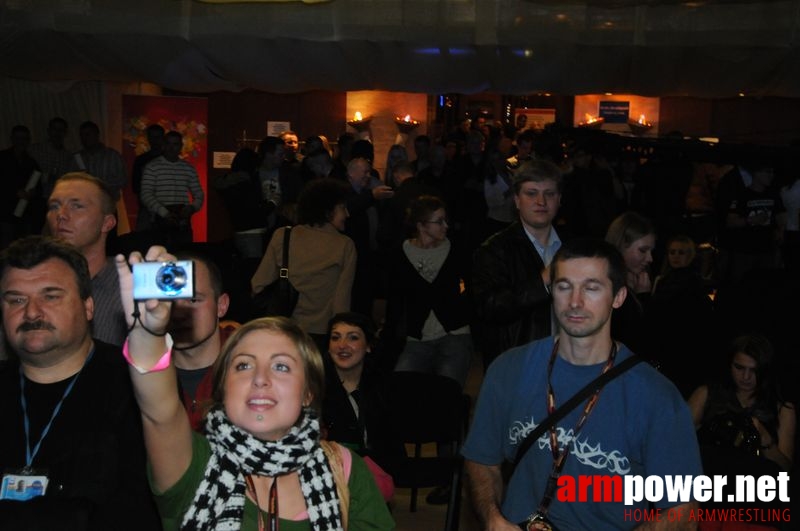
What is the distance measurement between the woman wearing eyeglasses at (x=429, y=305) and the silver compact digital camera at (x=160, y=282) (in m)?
4.10

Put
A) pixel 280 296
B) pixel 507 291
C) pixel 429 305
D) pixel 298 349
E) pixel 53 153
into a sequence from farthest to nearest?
pixel 53 153 < pixel 280 296 < pixel 429 305 < pixel 507 291 < pixel 298 349

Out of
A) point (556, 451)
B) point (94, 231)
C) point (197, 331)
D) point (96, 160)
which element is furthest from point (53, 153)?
point (556, 451)

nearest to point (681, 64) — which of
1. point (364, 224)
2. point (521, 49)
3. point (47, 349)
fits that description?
point (521, 49)

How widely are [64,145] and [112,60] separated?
88.8 inches

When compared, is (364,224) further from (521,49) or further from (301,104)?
(301,104)

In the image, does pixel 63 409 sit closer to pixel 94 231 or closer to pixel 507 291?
pixel 94 231

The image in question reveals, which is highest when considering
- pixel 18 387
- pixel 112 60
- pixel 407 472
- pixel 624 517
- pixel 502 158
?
pixel 112 60

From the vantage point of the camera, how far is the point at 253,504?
2.77 m

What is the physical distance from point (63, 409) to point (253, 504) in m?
0.77

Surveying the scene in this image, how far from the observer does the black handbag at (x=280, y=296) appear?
6.62 metres

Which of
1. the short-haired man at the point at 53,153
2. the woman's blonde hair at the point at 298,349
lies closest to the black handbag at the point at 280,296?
the woman's blonde hair at the point at 298,349

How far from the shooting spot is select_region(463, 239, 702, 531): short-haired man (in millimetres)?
3293

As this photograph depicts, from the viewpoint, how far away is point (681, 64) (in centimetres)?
957

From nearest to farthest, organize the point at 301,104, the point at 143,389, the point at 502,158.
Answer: the point at 143,389 < the point at 502,158 < the point at 301,104
